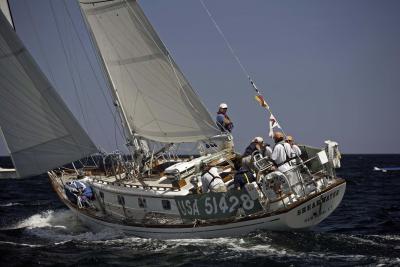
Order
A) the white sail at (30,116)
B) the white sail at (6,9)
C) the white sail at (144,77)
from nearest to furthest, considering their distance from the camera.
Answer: the white sail at (144,77) < the white sail at (30,116) < the white sail at (6,9)

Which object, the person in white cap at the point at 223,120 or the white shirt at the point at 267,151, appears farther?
the person in white cap at the point at 223,120

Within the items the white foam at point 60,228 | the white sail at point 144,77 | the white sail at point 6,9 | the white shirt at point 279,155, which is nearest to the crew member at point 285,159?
the white shirt at point 279,155

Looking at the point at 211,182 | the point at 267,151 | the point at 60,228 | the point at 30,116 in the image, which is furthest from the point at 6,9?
the point at 267,151

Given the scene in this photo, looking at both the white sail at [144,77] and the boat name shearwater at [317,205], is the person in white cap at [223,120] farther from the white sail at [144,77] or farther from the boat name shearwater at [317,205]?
the boat name shearwater at [317,205]

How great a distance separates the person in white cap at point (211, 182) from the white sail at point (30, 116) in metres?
6.32

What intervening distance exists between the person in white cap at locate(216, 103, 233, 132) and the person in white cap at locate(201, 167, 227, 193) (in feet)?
11.5

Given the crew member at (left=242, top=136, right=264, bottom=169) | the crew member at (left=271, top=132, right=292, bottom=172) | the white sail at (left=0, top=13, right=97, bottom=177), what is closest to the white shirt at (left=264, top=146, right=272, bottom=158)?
the crew member at (left=242, top=136, right=264, bottom=169)

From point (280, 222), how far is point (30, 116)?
31.8 ft

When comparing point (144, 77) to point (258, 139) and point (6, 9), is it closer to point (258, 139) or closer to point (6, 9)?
point (258, 139)

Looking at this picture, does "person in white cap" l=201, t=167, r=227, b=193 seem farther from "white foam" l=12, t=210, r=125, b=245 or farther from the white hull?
"white foam" l=12, t=210, r=125, b=245

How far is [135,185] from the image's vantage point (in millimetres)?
15492

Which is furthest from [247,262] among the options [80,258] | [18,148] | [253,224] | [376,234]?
[18,148]

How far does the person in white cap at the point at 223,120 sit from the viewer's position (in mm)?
16719

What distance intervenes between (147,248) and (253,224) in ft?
9.81
